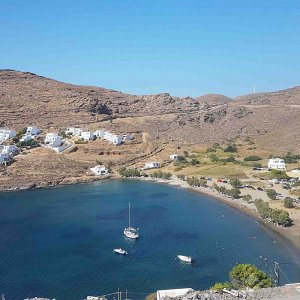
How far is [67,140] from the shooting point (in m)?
102

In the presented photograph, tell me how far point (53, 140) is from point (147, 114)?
1693 inches

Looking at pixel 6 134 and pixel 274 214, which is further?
pixel 6 134

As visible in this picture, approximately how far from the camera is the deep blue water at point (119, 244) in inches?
1511

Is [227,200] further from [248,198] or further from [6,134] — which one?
[6,134]

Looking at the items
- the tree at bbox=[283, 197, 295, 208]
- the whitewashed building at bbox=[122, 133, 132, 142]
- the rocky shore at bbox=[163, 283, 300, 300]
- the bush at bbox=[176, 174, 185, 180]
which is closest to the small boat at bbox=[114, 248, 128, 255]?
the rocky shore at bbox=[163, 283, 300, 300]

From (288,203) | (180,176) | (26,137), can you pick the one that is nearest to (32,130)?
(26,137)

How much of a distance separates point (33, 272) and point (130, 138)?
226 feet

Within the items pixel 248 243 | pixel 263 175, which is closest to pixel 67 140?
pixel 263 175

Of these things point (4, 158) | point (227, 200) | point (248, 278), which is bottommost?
point (248, 278)

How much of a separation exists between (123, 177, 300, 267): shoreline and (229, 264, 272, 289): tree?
9.70 meters

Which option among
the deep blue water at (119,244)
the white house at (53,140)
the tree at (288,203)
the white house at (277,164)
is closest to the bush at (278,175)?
the white house at (277,164)

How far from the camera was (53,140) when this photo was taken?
322 ft

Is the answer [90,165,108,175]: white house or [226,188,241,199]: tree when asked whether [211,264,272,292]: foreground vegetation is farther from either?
[90,165,108,175]: white house

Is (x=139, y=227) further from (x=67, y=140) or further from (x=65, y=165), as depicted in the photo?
(x=67, y=140)
